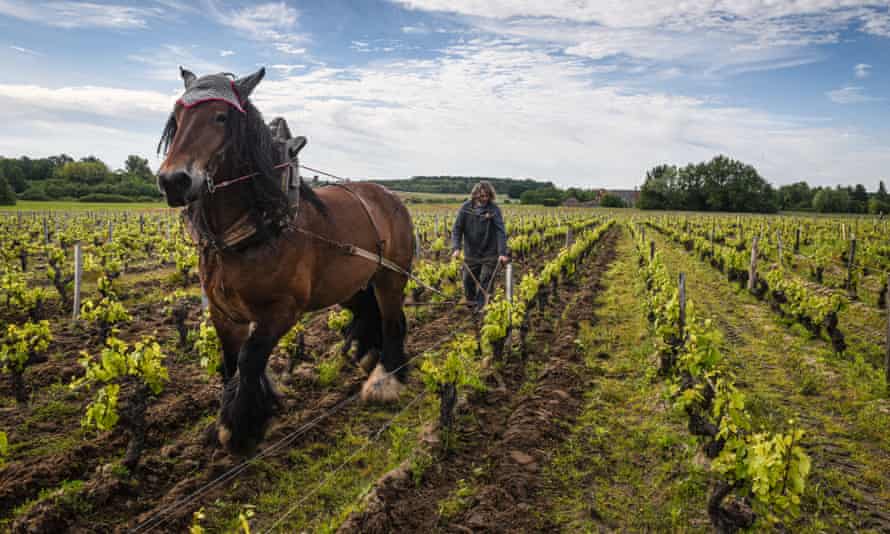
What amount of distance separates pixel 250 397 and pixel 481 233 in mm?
4331

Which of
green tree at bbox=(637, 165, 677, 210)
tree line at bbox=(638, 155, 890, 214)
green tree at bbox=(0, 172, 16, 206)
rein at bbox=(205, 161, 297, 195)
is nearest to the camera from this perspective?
rein at bbox=(205, 161, 297, 195)

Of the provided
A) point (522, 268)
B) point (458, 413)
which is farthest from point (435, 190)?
point (458, 413)

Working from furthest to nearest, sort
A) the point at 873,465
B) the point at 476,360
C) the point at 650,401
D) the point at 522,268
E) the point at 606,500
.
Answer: the point at 522,268, the point at 476,360, the point at 650,401, the point at 873,465, the point at 606,500


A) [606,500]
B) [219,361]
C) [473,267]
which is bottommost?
[606,500]

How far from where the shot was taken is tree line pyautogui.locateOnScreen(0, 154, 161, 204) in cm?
6341

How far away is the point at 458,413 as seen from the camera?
4957 millimetres

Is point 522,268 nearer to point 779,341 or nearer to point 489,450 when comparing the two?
point 779,341

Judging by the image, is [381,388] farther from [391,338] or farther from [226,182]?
[226,182]

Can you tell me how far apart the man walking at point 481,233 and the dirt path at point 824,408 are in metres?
3.47

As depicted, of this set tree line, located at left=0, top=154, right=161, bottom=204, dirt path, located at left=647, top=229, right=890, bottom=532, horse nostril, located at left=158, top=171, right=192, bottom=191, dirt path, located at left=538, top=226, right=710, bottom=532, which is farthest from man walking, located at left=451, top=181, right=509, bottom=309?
tree line, located at left=0, top=154, right=161, bottom=204

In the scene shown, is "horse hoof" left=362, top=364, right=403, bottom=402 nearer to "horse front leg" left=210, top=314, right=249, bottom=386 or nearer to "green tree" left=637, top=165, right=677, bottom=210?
"horse front leg" left=210, top=314, right=249, bottom=386

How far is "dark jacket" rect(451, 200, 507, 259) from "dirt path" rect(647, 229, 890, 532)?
3.57 metres

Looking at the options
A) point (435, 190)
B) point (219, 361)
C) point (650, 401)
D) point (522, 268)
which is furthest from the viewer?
point (435, 190)

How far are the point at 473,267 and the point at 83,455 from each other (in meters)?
5.26
